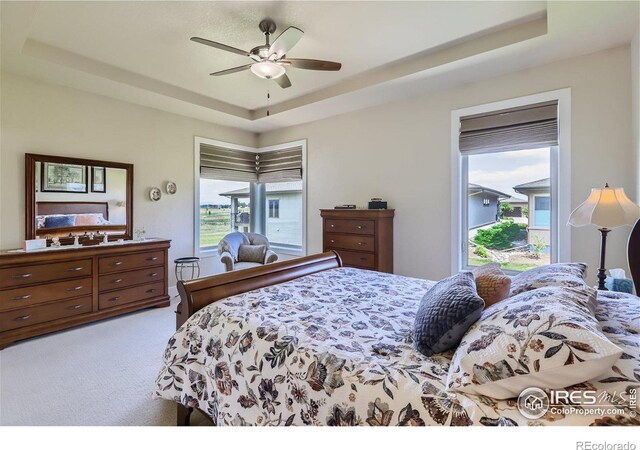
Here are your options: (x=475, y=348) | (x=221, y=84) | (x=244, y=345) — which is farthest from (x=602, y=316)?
(x=221, y=84)

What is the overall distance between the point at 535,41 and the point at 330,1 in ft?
5.79

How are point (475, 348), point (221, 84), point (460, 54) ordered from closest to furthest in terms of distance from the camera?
point (475, 348), point (460, 54), point (221, 84)

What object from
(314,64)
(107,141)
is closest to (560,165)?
(314,64)

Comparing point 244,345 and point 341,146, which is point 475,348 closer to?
point 244,345

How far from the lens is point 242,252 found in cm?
453

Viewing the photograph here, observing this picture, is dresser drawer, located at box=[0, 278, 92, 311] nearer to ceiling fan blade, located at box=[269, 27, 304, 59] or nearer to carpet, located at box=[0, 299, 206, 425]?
carpet, located at box=[0, 299, 206, 425]

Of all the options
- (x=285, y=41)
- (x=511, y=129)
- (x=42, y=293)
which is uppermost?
(x=285, y=41)

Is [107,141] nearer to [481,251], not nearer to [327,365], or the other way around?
[327,365]

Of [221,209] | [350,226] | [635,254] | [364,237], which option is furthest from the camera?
[221,209]

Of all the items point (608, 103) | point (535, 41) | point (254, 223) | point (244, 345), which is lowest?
point (244, 345)

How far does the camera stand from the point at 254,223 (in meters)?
5.79

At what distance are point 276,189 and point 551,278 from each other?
4700mm

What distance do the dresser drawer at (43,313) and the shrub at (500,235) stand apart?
443 cm

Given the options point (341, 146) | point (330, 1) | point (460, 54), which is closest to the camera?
point (330, 1)
